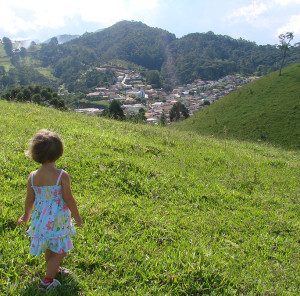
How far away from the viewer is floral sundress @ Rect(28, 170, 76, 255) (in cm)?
223

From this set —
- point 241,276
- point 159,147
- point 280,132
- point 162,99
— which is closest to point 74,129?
point 159,147

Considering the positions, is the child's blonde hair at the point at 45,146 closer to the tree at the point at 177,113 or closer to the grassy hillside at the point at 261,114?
the grassy hillside at the point at 261,114

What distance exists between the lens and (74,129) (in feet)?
23.6

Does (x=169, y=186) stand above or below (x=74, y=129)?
below

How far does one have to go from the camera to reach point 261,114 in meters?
31.7

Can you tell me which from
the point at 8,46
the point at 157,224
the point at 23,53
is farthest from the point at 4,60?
the point at 157,224

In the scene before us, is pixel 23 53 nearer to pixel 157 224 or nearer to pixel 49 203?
pixel 157 224

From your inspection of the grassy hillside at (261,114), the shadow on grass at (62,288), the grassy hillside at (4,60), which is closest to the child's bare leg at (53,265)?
the shadow on grass at (62,288)

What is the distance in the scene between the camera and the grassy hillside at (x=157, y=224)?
2.59 meters

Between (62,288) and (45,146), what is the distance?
4.33ft

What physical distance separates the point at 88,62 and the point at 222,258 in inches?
5628

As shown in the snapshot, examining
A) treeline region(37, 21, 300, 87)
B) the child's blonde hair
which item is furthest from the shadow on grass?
treeline region(37, 21, 300, 87)

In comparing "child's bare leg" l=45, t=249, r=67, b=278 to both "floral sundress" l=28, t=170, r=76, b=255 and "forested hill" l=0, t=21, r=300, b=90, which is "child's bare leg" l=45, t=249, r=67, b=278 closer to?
"floral sundress" l=28, t=170, r=76, b=255

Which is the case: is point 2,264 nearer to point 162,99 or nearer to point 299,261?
point 299,261
